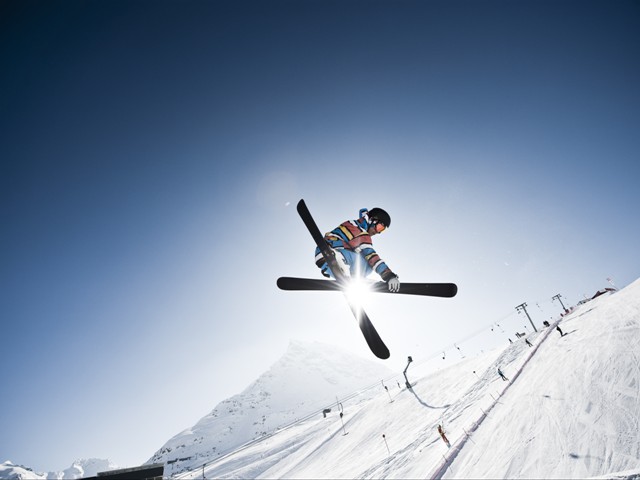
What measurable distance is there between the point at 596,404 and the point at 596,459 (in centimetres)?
329

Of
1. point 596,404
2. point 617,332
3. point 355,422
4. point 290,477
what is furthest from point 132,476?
point 617,332

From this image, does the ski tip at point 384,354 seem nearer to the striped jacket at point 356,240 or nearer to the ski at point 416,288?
the ski at point 416,288

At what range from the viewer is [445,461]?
33.0 feet

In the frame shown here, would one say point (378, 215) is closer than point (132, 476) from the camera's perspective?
Yes

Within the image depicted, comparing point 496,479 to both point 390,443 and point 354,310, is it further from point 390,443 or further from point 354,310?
point 390,443

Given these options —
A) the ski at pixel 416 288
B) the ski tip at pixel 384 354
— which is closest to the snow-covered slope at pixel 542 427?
the ski at pixel 416 288

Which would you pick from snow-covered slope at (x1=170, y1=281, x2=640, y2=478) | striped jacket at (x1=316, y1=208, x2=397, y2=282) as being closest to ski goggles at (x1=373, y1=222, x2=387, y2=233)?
striped jacket at (x1=316, y1=208, x2=397, y2=282)

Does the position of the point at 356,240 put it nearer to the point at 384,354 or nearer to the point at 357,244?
the point at 357,244

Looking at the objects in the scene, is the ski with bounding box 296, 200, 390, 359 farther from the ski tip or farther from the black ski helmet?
the black ski helmet

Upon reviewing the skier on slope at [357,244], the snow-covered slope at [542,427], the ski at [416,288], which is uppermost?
the skier on slope at [357,244]

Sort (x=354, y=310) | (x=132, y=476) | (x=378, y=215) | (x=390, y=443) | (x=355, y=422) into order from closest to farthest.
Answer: (x=354, y=310)
(x=378, y=215)
(x=132, y=476)
(x=390, y=443)
(x=355, y=422)

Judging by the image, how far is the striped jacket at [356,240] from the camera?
3398 mm

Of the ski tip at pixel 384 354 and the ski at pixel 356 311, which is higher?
the ski at pixel 356 311

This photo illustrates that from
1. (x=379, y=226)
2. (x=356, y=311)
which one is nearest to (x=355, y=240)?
(x=379, y=226)
